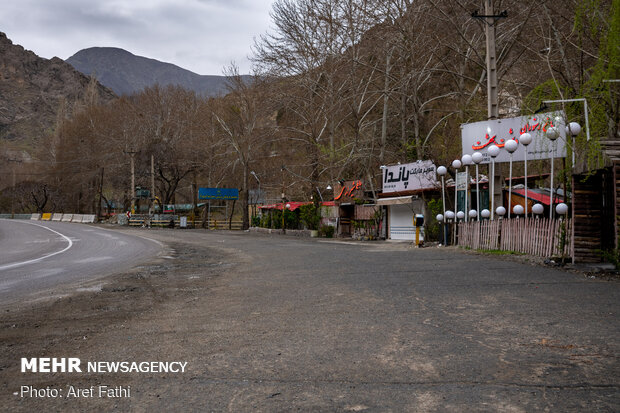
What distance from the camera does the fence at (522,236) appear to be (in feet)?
41.9

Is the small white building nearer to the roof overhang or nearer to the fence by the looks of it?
the roof overhang

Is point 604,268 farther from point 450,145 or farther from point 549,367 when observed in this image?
point 450,145

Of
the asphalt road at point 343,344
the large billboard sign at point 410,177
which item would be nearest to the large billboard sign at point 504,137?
the large billboard sign at point 410,177

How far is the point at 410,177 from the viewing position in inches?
1112

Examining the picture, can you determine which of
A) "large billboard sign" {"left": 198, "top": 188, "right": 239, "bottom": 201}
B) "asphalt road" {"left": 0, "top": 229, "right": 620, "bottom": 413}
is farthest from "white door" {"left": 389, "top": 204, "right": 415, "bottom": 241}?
"large billboard sign" {"left": 198, "top": 188, "right": 239, "bottom": 201}

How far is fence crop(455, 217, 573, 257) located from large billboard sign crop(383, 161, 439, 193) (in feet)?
21.9

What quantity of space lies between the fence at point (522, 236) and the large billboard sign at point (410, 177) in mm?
6684

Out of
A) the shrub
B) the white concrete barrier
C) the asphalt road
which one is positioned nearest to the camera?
the asphalt road

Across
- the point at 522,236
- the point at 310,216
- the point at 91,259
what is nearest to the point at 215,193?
the point at 310,216

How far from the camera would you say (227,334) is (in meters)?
5.35

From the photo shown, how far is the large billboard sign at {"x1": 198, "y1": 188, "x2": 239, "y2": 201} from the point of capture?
174 feet

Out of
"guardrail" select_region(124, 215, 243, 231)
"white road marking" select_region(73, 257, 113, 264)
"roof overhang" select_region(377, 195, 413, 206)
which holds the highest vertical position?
"roof overhang" select_region(377, 195, 413, 206)

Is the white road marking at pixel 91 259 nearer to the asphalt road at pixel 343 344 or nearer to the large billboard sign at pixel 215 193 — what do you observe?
the asphalt road at pixel 343 344

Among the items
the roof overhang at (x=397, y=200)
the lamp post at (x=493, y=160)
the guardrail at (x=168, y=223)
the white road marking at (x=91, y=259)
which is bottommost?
the white road marking at (x=91, y=259)
